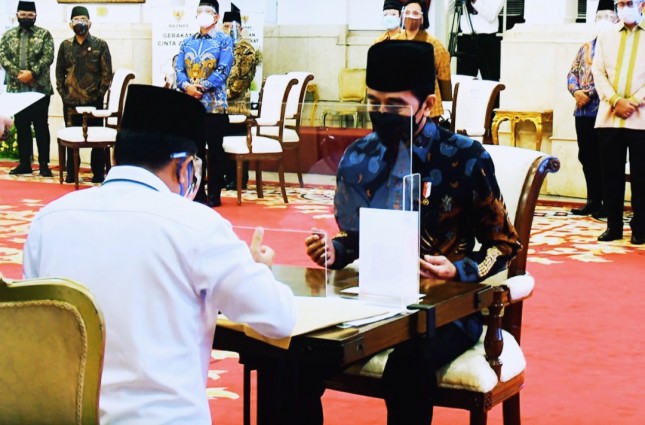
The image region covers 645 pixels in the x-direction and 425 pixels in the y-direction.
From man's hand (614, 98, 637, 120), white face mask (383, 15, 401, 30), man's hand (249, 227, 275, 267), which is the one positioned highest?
white face mask (383, 15, 401, 30)

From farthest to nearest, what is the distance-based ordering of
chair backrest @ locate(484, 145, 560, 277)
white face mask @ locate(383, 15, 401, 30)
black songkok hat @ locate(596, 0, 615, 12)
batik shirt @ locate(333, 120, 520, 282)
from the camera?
black songkok hat @ locate(596, 0, 615, 12) < white face mask @ locate(383, 15, 401, 30) < chair backrest @ locate(484, 145, 560, 277) < batik shirt @ locate(333, 120, 520, 282)

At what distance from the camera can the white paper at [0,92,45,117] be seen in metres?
3.38

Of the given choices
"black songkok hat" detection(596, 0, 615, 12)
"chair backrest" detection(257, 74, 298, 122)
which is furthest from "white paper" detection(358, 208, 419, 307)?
"black songkok hat" detection(596, 0, 615, 12)

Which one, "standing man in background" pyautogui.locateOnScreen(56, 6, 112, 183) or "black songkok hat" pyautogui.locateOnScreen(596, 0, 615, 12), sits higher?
"black songkok hat" pyautogui.locateOnScreen(596, 0, 615, 12)

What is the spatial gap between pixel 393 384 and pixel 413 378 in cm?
6

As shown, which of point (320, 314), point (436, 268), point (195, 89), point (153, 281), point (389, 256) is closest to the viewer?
point (153, 281)

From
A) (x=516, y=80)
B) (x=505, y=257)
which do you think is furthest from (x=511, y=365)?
(x=516, y=80)

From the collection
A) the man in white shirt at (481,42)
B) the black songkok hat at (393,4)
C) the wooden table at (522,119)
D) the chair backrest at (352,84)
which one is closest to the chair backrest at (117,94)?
the black songkok hat at (393,4)

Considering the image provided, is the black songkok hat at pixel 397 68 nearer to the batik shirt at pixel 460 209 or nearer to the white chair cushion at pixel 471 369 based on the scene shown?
the batik shirt at pixel 460 209

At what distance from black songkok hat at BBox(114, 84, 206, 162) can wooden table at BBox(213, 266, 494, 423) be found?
1.63 feet

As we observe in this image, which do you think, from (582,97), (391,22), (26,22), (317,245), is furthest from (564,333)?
(26,22)

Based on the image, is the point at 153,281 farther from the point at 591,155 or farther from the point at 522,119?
the point at 522,119

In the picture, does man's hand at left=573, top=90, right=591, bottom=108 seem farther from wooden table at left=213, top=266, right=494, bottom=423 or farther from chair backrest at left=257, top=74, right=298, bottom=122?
wooden table at left=213, top=266, right=494, bottom=423

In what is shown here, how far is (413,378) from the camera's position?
3.24 meters
